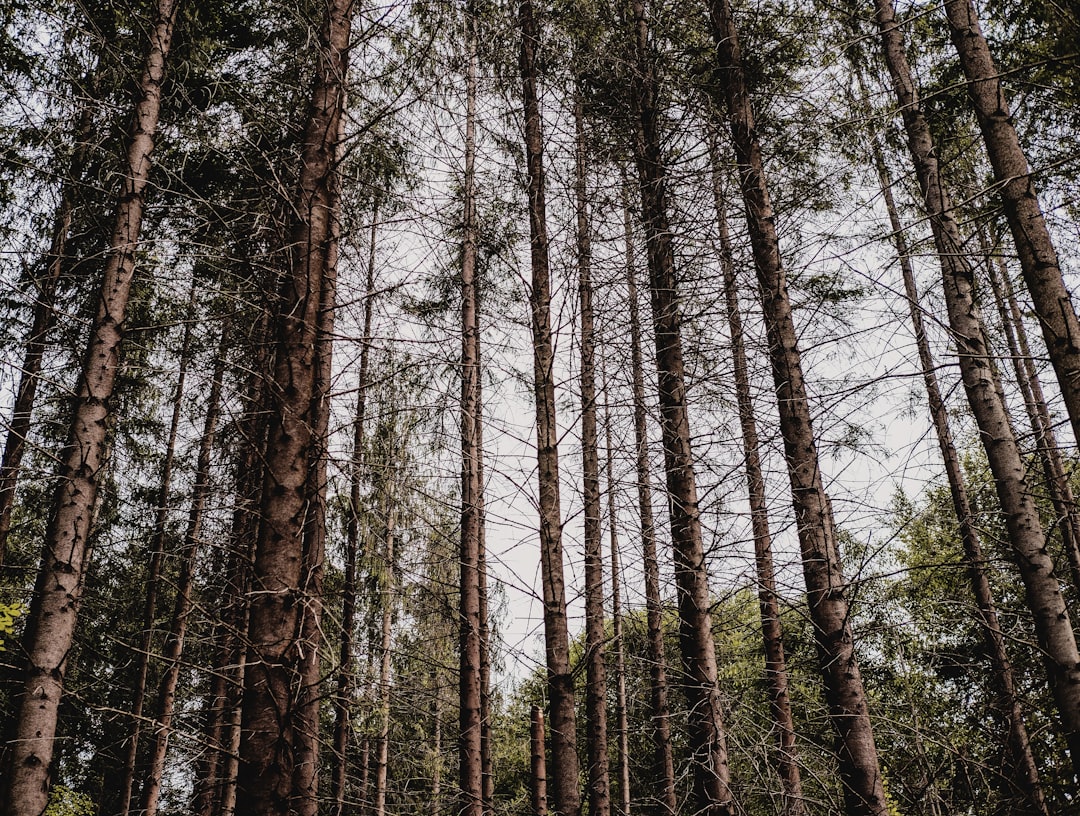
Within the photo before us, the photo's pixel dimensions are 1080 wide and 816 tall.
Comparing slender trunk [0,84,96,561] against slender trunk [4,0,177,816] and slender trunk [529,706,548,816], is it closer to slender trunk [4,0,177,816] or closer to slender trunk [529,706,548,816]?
slender trunk [4,0,177,816]

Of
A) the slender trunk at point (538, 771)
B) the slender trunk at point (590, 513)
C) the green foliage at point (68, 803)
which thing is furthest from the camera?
the green foliage at point (68, 803)

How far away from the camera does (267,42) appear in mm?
6324

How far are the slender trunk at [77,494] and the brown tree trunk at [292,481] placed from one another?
1420mm

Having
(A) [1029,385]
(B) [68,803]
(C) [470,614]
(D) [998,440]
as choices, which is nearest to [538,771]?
(C) [470,614]

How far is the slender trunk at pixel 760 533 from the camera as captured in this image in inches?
178

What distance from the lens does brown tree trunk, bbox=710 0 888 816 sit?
387 centimetres

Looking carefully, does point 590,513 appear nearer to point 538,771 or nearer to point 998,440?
point 538,771

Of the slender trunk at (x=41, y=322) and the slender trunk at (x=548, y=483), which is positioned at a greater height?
the slender trunk at (x=41, y=322)

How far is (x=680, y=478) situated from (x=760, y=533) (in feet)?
4.98

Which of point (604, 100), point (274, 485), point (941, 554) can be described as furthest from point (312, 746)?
point (941, 554)

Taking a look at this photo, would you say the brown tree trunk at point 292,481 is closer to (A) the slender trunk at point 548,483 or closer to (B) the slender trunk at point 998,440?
(A) the slender trunk at point 548,483

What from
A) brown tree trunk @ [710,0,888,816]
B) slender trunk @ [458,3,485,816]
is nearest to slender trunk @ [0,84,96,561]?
slender trunk @ [458,3,485,816]

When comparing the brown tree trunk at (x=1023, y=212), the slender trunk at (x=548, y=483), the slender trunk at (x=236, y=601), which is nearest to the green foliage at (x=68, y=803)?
the slender trunk at (x=236, y=601)

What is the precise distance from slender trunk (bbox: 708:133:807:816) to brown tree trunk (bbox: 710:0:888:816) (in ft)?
0.76
